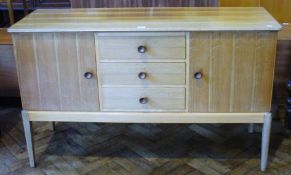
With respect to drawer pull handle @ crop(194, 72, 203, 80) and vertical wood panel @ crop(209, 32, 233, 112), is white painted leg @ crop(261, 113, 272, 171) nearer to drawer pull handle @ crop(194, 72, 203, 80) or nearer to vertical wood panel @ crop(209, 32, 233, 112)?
vertical wood panel @ crop(209, 32, 233, 112)

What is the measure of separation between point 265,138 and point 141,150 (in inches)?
23.1

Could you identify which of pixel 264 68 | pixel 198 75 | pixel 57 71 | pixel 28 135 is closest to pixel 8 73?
pixel 28 135

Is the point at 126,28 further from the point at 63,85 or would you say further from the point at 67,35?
the point at 63,85

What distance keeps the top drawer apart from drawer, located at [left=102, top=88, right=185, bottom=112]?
136 millimetres

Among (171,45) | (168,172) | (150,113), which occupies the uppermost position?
(171,45)

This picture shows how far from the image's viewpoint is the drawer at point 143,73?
171 centimetres

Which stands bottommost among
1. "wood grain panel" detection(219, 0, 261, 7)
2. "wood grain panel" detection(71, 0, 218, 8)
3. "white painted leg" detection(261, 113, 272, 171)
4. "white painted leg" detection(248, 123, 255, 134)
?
"white painted leg" detection(248, 123, 255, 134)

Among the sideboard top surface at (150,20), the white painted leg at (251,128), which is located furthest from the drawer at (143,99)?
the white painted leg at (251,128)

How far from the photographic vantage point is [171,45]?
167cm

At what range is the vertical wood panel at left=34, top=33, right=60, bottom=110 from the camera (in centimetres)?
170

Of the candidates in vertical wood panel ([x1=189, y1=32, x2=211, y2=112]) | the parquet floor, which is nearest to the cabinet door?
vertical wood panel ([x1=189, y1=32, x2=211, y2=112])

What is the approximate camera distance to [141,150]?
6.76 ft

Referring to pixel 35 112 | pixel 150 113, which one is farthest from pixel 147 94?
pixel 35 112

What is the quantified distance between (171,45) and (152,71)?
133 mm
